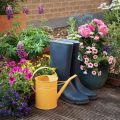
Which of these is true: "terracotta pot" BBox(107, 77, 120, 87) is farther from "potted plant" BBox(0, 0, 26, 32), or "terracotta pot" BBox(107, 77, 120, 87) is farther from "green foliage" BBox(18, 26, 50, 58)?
"potted plant" BBox(0, 0, 26, 32)

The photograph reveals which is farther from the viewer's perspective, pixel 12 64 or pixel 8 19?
pixel 8 19

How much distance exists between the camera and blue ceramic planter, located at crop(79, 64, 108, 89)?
4.37m

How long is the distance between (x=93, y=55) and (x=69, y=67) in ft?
1.39

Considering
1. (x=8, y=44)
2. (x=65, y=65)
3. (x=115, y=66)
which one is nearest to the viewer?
(x=65, y=65)

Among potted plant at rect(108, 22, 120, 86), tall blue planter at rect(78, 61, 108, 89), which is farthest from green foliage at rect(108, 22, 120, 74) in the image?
tall blue planter at rect(78, 61, 108, 89)

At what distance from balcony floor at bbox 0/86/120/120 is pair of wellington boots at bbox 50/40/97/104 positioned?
0.26 ft

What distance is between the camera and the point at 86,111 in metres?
3.77

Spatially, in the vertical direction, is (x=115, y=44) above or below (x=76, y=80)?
above

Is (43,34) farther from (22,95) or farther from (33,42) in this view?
(22,95)

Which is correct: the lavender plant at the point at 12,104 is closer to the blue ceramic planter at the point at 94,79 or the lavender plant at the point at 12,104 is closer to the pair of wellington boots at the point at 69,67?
the pair of wellington boots at the point at 69,67

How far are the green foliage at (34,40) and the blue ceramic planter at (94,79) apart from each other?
59cm

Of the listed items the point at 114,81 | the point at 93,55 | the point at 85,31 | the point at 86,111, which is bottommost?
the point at 86,111

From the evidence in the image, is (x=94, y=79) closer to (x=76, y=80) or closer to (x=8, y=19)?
(x=76, y=80)

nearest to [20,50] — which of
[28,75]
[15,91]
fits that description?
[28,75]
